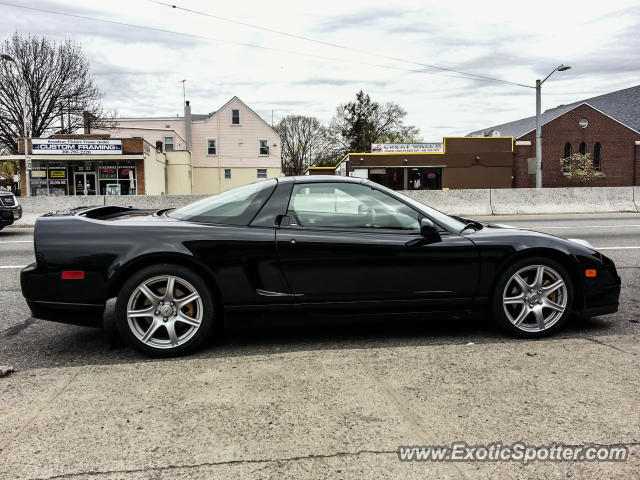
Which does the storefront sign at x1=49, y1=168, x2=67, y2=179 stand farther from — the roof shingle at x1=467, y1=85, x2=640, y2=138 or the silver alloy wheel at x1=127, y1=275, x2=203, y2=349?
the roof shingle at x1=467, y1=85, x2=640, y2=138

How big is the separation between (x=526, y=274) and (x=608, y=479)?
2106 mm

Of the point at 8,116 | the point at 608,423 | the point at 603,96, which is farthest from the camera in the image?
the point at 603,96

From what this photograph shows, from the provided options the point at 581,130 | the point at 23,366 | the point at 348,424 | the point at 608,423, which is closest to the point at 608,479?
the point at 608,423

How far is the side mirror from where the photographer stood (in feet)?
13.0

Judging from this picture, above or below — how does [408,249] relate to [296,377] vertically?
above

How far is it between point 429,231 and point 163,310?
81.2 inches

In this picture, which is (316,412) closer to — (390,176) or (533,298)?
(533,298)

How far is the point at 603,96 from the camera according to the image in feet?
213

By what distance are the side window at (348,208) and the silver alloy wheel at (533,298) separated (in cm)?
91

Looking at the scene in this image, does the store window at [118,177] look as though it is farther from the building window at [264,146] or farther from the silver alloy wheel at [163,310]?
the silver alloy wheel at [163,310]

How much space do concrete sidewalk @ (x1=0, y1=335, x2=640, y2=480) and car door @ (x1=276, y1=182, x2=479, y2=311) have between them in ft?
1.35

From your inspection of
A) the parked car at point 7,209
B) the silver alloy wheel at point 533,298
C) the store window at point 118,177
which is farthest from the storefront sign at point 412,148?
the silver alloy wheel at point 533,298

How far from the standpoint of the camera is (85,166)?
114 feet

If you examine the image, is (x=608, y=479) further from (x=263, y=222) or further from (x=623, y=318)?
A: (x=623, y=318)
